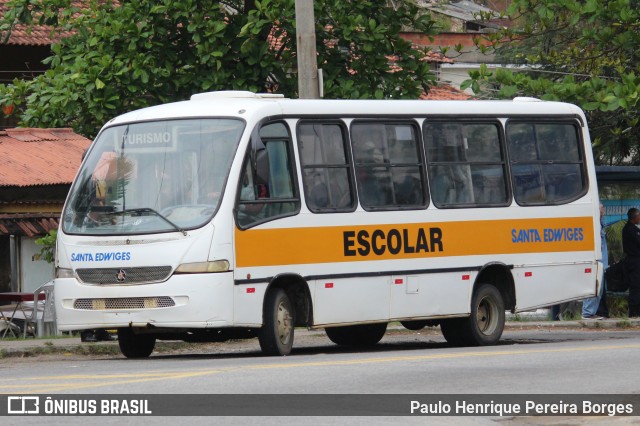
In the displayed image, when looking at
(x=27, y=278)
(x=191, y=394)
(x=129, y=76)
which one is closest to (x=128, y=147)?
(x=191, y=394)

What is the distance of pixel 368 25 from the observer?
24.2 m

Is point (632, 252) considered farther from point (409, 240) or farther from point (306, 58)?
point (409, 240)

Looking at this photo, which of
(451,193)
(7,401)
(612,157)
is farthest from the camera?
(612,157)

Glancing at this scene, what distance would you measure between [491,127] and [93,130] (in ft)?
27.9

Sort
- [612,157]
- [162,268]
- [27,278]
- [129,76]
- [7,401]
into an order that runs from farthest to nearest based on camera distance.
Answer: [612,157], [27,278], [129,76], [162,268], [7,401]

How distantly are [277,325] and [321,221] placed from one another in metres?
1.32

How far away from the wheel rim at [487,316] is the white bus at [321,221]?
0.02 meters

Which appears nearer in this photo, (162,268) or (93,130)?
(162,268)

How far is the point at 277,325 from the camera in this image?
625 inches

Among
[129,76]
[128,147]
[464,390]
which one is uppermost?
[129,76]

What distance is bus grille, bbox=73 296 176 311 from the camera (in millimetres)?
15289

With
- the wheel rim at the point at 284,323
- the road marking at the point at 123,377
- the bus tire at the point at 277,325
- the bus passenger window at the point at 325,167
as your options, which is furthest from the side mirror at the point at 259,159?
the road marking at the point at 123,377

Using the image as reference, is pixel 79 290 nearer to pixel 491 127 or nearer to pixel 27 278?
pixel 491 127

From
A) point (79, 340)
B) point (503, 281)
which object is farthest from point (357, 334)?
point (79, 340)
